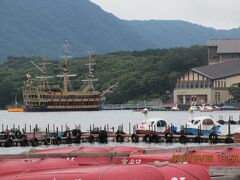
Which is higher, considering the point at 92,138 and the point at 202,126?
the point at 202,126

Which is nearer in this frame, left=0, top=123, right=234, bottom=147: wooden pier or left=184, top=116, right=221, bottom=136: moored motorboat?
left=0, top=123, right=234, bottom=147: wooden pier

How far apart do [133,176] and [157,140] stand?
51.6 m

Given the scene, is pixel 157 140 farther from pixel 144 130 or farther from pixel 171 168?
pixel 171 168

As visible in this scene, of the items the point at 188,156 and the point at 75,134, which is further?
the point at 75,134

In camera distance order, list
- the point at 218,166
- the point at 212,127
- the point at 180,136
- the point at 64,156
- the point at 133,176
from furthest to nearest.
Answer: the point at 212,127
the point at 180,136
the point at 64,156
the point at 218,166
the point at 133,176

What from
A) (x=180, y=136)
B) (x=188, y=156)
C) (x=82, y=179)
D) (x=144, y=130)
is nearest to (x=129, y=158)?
(x=188, y=156)

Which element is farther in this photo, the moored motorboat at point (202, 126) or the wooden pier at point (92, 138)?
the moored motorboat at point (202, 126)

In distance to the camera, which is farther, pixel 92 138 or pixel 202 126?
pixel 202 126

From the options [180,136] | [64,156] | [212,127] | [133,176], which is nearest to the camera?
[133,176]

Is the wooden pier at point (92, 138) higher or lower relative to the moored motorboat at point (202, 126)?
lower

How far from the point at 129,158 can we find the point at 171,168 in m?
9.41

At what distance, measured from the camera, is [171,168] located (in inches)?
1025

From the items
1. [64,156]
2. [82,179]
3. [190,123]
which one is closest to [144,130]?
[190,123]

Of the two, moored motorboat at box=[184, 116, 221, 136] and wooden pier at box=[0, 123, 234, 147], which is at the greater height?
moored motorboat at box=[184, 116, 221, 136]
